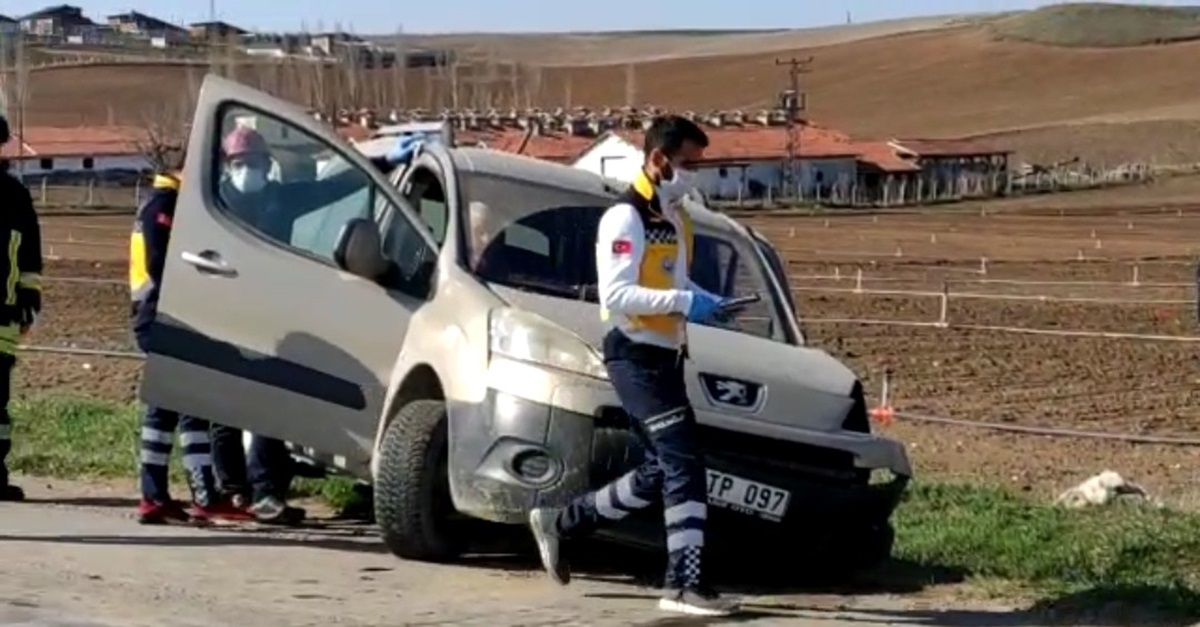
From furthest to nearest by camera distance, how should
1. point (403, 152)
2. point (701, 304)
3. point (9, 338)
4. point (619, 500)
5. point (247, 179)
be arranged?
point (9, 338) → point (403, 152) → point (247, 179) → point (619, 500) → point (701, 304)

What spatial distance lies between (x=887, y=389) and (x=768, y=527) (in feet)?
46.6

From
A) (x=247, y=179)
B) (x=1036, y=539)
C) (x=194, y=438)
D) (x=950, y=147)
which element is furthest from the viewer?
(x=950, y=147)

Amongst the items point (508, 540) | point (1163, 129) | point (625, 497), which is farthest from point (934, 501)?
point (1163, 129)

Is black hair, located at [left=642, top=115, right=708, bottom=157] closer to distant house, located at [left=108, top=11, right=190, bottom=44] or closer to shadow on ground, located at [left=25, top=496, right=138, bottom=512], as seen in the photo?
shadow on ground, located at [left=25, top=496, right=138, bottom=512]

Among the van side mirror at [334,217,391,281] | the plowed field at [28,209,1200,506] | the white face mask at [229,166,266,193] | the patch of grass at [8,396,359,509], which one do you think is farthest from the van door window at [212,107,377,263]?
the plowed field at [28,209,1200,506]

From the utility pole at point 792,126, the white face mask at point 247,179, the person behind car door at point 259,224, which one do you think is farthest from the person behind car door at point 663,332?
the utility pole at point 792,126

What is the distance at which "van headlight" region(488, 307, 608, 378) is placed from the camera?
28.0 feet

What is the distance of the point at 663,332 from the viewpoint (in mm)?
7973

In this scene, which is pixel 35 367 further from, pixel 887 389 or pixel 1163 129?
pixel 1163 129

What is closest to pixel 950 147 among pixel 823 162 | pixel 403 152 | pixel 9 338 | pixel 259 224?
pixel 823 162

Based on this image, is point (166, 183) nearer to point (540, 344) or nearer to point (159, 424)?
point (159, 424)

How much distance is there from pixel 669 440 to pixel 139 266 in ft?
10.4

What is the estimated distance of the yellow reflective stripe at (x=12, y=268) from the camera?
10789mm

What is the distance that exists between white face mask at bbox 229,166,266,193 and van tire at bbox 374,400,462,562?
1.31 meters
